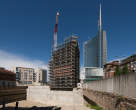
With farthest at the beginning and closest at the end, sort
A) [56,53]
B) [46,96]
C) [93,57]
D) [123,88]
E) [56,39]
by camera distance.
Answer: [93,57], [56,39], [56,53], [46,96], [123,88]

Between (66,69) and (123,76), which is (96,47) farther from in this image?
(123,76)

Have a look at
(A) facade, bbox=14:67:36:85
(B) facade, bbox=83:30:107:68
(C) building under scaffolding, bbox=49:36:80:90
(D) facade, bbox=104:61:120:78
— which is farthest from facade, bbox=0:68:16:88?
(B) facade, bbox=83:30:107:68

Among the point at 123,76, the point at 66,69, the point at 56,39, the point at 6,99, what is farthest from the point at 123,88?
the point at 56,39

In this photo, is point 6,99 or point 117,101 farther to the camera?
point 6,99

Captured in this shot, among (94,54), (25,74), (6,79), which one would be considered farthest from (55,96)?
(94,54)

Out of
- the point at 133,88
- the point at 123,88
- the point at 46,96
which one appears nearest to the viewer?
the point at 133,88

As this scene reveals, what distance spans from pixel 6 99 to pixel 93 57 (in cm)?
18363

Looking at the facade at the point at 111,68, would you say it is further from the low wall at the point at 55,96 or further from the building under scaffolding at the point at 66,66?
the low wall at the point at 55,96

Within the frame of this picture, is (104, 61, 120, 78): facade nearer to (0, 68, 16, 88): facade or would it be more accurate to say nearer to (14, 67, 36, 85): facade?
(0, 68, 16, 88): facade

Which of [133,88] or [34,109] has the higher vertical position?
[133,88]

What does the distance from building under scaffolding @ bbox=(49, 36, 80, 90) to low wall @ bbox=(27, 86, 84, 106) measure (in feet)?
182

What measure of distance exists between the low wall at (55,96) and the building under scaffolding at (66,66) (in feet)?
182

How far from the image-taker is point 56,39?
156125 millimetres

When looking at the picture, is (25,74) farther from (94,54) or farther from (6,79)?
(6,79)
